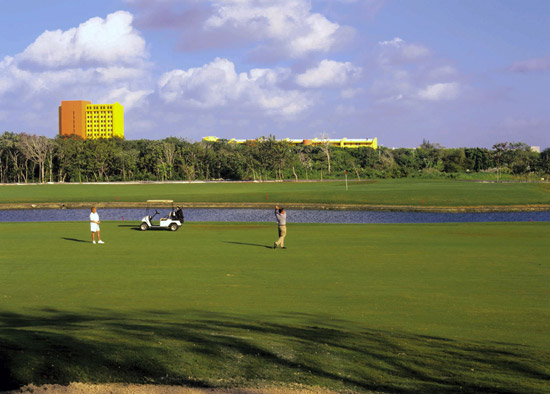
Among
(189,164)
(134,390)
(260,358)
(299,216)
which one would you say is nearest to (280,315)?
(260,358)

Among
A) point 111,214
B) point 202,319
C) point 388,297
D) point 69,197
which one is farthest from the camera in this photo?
point 69,197

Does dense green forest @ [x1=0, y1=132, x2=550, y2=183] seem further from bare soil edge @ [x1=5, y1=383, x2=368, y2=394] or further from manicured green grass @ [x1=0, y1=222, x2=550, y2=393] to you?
bare soil edge @ [x1=5, y1=383, x2=368, y2=394]

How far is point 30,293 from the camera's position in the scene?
17266 millimetres

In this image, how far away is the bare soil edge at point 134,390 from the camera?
26.0ft

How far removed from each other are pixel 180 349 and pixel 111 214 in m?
64.5

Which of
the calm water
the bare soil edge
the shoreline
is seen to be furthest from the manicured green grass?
the shoreline

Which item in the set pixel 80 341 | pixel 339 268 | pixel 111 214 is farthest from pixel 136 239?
pixel 111 214

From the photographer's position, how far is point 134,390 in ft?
26.3

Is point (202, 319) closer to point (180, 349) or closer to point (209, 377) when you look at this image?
point (180, 349)

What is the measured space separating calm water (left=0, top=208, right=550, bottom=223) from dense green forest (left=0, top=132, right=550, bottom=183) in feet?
279

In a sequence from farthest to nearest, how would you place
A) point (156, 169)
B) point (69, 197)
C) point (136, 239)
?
1. point (156, 169)
2. point (69, 197)
3. point (136, 239)

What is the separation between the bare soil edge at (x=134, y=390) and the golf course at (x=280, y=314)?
168mm

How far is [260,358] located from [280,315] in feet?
15.2

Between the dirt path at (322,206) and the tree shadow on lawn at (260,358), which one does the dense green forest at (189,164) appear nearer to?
the dirt path at (322,206)
